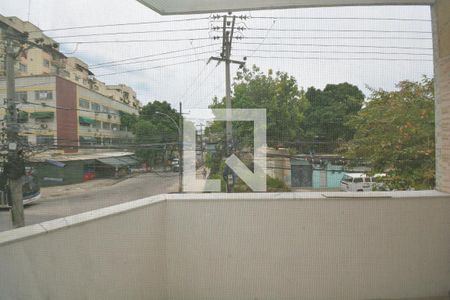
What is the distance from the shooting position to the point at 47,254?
45.9 inches

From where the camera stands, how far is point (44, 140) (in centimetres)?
224

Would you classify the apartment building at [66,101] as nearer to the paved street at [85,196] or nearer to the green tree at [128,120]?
the green tree at [128,120]

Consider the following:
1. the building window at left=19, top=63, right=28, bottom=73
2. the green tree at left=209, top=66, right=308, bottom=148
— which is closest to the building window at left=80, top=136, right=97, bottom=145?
the building window at left=19, top=63, right=28, bottom=73

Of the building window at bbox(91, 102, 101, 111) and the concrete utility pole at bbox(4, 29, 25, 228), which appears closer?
the concrete utility pole at bbox(4, 29, 25, 228)

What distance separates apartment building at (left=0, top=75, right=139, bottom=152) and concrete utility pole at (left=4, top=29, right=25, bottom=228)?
170 millimetres

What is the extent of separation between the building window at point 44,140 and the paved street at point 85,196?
1.42 feet

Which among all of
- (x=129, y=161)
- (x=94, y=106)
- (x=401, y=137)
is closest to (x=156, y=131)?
(x=129, y=161)

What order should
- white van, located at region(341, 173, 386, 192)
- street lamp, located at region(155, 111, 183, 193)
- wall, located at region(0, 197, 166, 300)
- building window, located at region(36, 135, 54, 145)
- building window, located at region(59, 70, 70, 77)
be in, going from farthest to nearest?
1. white van, located at region(341, 173, 386, 192)
2. street lamp, located at region(155, 111, 183, 193)
3. building window, located at region(59, 70, 70, 77)
4. building window, located at region(36, 135, 54, 145)
5. wall, located at region(0, 197, 166, 300)

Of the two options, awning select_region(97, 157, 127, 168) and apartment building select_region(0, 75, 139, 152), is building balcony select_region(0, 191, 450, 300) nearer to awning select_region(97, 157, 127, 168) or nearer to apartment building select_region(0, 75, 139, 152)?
awning select_region(97, 157, 127, 168)

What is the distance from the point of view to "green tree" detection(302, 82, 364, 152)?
2406 mm

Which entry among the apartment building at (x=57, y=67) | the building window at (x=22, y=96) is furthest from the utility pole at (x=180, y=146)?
the building window at (x=22, y=96)

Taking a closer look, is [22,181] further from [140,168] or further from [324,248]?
[324,248]

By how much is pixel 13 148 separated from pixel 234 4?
2.11 m

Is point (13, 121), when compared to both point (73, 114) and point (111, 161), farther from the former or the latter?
point (111, 161)
